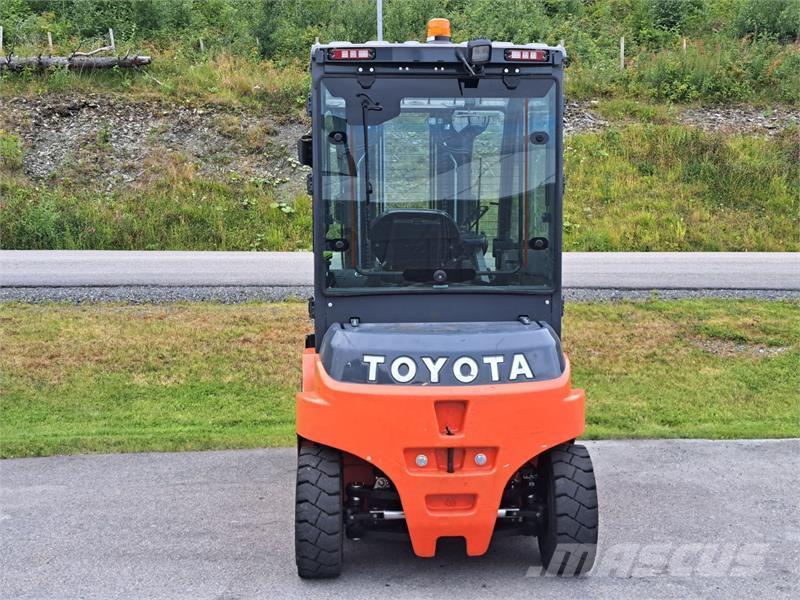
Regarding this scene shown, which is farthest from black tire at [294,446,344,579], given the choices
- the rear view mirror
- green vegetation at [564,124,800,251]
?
green vegetation at [564,124,800,251]

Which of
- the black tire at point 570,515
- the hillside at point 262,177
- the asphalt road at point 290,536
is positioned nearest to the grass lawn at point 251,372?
the asphalt road at point 290,536

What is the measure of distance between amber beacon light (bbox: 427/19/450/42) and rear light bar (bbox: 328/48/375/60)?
48 cm

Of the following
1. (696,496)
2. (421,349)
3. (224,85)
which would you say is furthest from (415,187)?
(224,85)

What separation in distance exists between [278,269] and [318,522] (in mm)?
10345

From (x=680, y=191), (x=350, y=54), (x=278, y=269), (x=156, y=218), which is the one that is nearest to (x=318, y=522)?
(x=350, y=54)

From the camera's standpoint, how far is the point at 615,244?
60.0ft

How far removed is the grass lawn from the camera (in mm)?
8406

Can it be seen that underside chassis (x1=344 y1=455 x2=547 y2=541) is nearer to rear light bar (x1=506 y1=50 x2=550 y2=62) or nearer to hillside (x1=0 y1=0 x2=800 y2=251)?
rear light bar (x1=506 y1=50 x2=550 y2=62)

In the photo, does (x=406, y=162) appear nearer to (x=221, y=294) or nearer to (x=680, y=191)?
(x=221, y=294)

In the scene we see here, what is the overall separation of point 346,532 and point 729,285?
10.2m

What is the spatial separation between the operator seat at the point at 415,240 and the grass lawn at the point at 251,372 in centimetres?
286

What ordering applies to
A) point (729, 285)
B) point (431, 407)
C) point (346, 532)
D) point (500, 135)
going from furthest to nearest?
point (729, 285) < point (500, 135) < point (346, 532) < point (431, 407)

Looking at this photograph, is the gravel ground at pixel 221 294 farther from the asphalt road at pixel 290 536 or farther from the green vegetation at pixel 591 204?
the asphalt road at pixel 290 536

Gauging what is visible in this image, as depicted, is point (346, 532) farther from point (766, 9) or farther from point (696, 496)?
point (766, 9)
